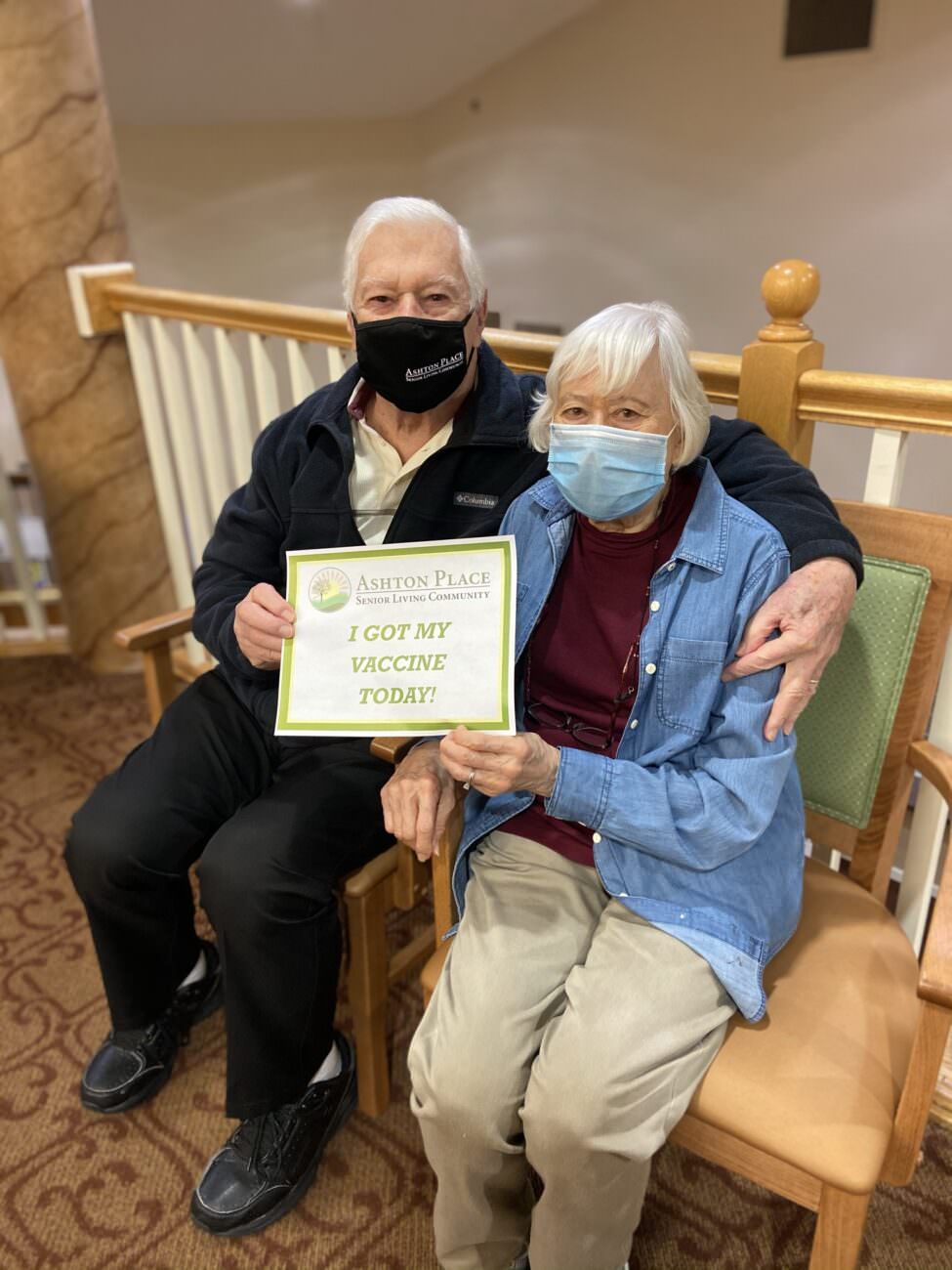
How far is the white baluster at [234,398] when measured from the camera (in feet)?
7.50

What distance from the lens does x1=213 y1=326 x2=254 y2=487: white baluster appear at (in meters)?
2.29

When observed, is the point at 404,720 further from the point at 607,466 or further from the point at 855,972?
the point at 855,972

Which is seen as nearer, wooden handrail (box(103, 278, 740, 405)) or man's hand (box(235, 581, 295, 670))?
man's hand (box(235, 581, 295, 670))

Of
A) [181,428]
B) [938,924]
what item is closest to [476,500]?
[938,924]

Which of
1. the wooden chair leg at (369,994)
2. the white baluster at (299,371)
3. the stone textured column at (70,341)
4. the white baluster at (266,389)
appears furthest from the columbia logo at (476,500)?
the stone textured column at (70,341)

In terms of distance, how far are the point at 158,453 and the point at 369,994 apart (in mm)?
1866

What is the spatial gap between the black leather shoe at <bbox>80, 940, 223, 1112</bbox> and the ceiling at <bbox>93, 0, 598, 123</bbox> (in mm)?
3550

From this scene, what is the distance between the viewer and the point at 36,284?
2.70m

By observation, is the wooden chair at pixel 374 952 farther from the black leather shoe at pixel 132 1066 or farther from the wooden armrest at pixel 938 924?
the wooden armrest at pixel 938 924

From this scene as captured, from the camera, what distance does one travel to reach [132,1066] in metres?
1.68

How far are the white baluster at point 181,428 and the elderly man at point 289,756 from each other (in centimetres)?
102

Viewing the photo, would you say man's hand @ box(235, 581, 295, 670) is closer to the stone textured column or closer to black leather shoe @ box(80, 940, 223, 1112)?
black leather shoe @ box(80, 940, 223, 1112)

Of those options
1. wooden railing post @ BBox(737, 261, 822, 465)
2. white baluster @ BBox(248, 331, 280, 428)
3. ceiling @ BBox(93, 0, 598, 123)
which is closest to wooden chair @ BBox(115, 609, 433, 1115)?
white baluster @ BBox(248, 331, 280, 428)

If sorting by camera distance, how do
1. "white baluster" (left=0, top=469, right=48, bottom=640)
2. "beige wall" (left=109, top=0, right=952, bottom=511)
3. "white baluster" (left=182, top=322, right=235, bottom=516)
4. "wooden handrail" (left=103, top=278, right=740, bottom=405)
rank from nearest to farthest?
"wooden handrail" (left=103, top=278, right=740, bottom=405) → "white baluster" (left=182, top=322, right=235, bottom=516) → "white baluster" (left=0, top=469, right=48, bottom=640) → "beige wall" (left=109, top=0, right=952, bottom=511)
